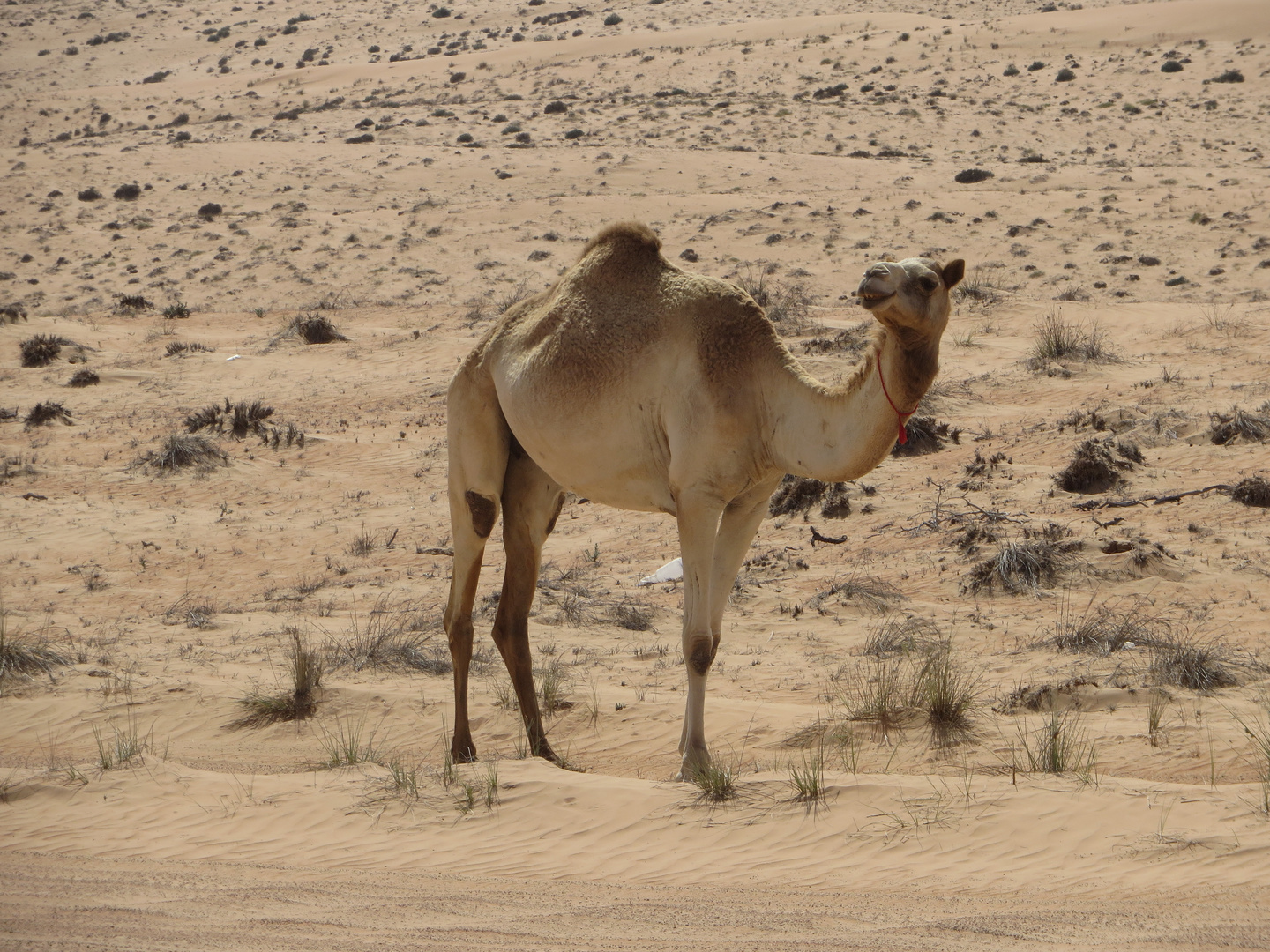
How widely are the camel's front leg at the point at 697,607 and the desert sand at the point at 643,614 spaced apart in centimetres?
31

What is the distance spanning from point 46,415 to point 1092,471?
13452mm

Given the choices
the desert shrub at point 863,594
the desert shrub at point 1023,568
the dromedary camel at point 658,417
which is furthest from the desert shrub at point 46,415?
the desert shrub at point 1023,568

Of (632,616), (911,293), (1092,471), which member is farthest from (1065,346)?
(911,293)

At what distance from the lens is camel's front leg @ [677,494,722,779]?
613 cm

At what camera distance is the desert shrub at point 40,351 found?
68.3ft

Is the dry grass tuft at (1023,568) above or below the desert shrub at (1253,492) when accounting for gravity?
below

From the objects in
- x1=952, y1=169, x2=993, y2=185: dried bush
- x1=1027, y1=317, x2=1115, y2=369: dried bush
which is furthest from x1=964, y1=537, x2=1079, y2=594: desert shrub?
x1=952, y1=169, x2=993, y2=185: dried bush

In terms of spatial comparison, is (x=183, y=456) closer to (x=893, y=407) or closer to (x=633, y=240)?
(x=633, y=240)

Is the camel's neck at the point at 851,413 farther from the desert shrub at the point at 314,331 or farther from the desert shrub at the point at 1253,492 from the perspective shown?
the desert shrub at the point at 314,331

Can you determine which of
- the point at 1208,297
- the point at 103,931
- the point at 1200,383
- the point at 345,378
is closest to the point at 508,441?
the point at 103,931

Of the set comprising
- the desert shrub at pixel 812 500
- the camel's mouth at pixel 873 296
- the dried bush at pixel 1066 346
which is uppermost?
the camel's mouth at pixel 873 296

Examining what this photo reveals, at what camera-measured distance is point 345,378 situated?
19531 millimetres

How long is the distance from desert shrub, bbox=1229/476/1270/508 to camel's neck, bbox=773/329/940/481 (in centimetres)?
639

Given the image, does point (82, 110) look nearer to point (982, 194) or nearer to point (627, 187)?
point (627, 187)
